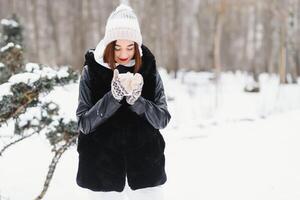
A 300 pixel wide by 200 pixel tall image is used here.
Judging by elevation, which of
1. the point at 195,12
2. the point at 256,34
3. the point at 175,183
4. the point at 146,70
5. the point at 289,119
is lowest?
the point at 175,183

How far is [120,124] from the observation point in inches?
93.1

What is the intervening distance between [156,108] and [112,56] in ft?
1.16

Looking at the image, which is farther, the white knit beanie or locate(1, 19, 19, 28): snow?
locate(1, 19, 19, 28): snow

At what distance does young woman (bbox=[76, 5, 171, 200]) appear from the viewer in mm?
2316

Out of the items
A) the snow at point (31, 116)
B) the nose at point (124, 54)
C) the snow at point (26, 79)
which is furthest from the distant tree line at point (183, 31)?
the nose at point (124, 54)

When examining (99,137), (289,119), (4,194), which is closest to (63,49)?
(289,119)

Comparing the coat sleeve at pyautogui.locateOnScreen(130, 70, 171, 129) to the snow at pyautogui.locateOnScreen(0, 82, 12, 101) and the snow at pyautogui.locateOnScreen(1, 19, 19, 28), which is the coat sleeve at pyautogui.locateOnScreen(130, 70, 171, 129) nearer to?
the snow at pyautogui.locateOnScreen(0, 82, 12, 101)

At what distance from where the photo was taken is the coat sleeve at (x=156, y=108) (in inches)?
87.4

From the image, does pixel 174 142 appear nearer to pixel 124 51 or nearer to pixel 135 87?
pixel 124 51

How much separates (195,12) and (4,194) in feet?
74.6

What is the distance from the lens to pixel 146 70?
2.37 meters

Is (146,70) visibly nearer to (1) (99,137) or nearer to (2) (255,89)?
(1) (99,137)

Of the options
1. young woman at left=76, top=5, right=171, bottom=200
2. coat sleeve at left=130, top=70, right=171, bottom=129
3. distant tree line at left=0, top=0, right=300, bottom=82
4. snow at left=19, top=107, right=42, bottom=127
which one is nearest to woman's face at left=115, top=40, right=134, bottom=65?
young woman at left=76, top=5, right=171, bottom=200

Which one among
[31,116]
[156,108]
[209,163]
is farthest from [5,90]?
[209,163]
